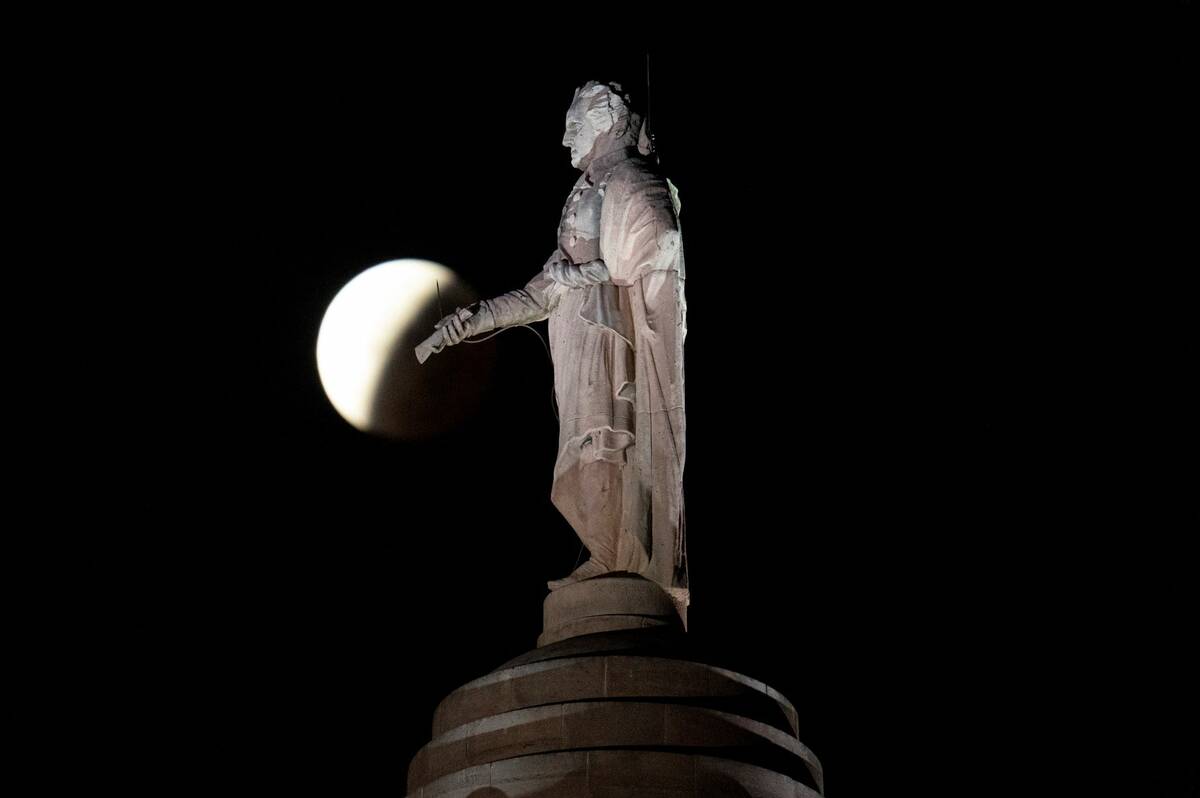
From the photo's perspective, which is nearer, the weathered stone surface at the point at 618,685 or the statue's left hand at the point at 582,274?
the weathered stone surface at the point at 618,685

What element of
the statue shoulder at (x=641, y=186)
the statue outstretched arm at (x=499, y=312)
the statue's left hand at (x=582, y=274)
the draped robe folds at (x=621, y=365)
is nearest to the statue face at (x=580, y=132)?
the draped robe folds at (x=621, y=365)

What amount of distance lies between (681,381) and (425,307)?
220cm

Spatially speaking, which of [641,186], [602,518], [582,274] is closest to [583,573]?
[602,518]

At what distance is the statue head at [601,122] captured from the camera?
10.4 meters

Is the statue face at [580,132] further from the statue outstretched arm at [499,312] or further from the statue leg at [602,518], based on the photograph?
the statue leg at [602,518]

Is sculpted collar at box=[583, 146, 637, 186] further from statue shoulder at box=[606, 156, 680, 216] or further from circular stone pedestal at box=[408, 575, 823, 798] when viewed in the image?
circular stone pedestal at box=[408, 575, 823, 798]

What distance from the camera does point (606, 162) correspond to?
10.3 metres

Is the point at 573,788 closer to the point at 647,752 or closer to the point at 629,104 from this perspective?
the point at 647,752

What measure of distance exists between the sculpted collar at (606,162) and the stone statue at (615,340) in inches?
0.4

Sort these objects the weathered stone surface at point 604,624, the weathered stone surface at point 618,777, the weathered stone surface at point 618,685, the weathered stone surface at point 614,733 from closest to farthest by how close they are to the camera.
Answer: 1. the weathered stone surface at point 618,777
2. the weathered stone surface at point 614,733
3. the weathered stone surface at point 618,685
4. the weathered stone surface at point 604,624

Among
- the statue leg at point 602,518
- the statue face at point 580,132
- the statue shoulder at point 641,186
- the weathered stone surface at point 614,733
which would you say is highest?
the statue face at point 580,132

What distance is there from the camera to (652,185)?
9.75m

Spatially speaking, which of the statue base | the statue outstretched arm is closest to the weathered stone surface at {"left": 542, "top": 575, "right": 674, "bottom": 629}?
the statue base

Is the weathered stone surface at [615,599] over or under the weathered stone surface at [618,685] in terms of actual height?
over
